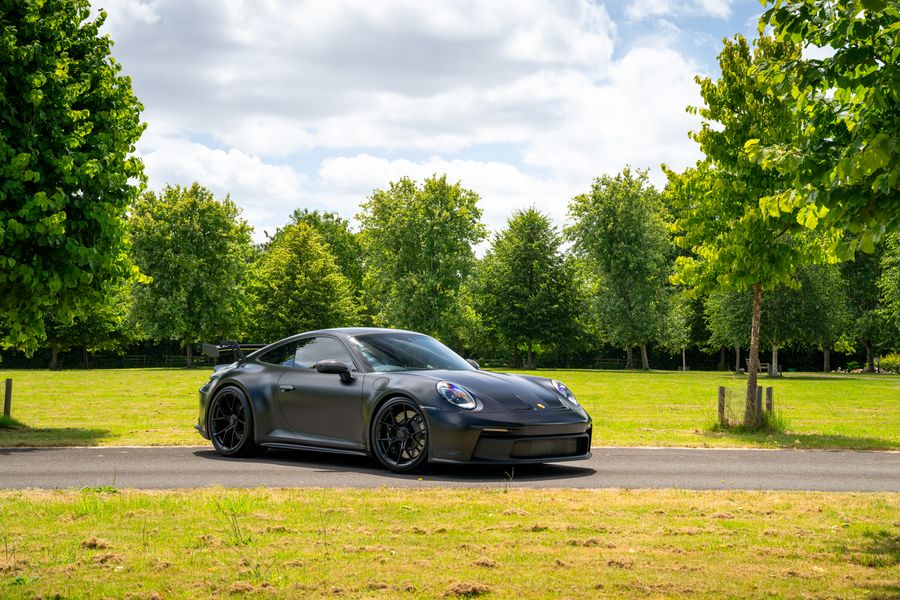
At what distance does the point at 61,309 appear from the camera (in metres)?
16.2

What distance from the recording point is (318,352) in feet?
37.0

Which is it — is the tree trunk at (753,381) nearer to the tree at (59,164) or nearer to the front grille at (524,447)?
the front grille at (524,447)

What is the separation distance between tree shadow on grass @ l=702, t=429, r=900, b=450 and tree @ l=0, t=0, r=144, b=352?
1088cm

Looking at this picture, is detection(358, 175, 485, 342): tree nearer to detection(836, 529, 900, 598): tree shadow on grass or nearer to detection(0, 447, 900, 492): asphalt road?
detection(0, 447, 900, 492): asphalt road

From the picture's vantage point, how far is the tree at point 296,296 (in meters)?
72.1

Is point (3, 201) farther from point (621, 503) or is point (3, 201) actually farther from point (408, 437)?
point (621, 503)

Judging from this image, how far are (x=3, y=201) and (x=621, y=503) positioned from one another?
11.2m

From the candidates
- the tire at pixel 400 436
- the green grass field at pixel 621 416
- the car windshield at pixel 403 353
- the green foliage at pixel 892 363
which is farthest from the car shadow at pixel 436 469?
the green foliage at pixel 892 363

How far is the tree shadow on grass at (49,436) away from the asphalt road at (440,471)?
0.97 m

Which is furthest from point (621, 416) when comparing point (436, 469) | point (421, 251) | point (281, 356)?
point (421, 251)

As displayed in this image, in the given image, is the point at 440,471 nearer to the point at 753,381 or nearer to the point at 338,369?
the point at 338,369

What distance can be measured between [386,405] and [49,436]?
25.4ft

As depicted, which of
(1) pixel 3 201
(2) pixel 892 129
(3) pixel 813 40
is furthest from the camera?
(1) pixel 3 201

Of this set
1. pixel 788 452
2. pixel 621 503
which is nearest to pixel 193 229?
pixel 788 452
